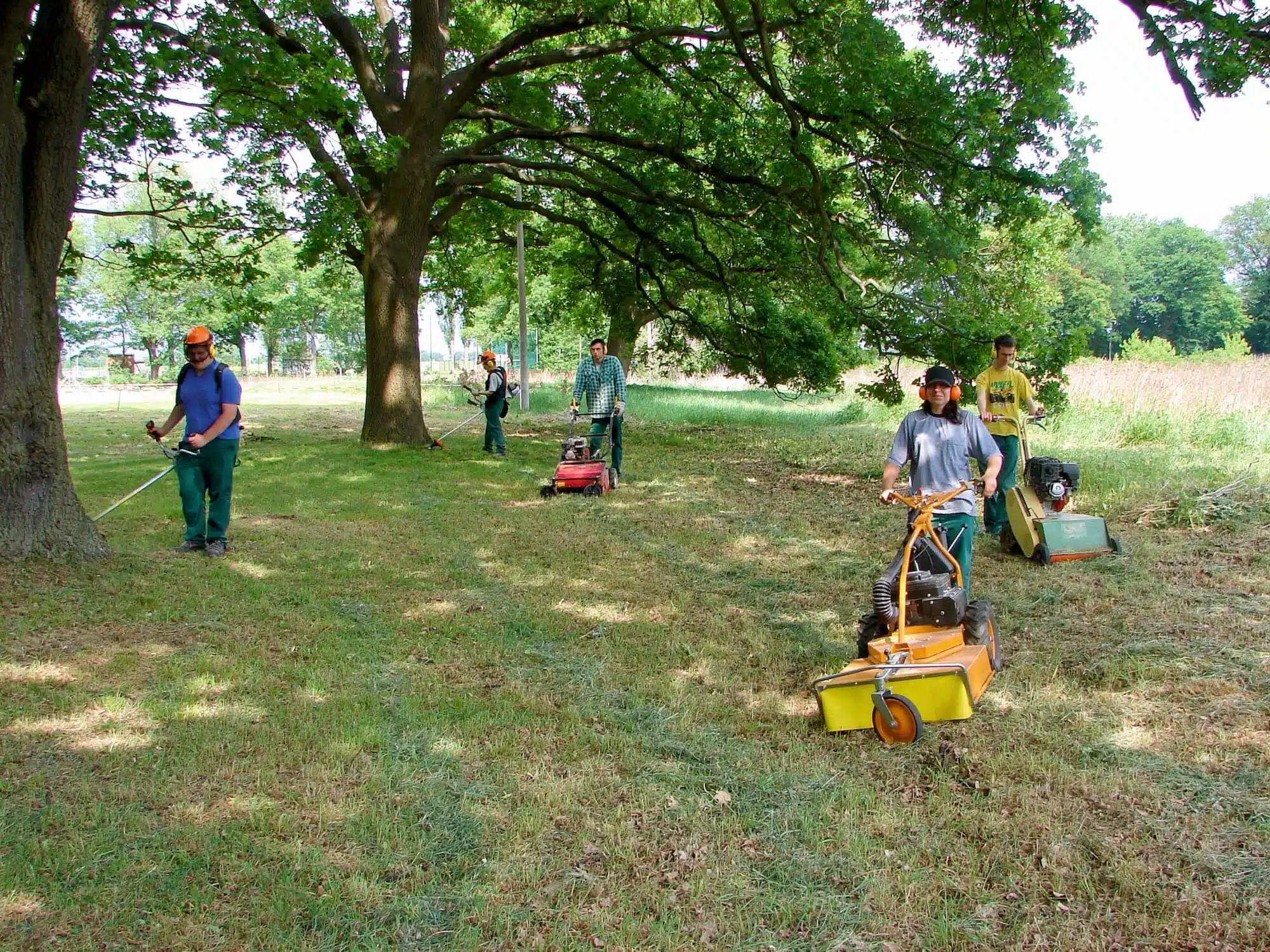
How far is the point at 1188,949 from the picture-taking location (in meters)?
2.83

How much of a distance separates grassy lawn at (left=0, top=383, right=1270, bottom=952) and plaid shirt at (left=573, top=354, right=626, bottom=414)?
3.25m

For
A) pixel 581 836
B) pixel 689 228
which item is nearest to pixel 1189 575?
pixel 581 836

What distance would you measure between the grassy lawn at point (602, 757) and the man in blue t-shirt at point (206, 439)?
0.39m

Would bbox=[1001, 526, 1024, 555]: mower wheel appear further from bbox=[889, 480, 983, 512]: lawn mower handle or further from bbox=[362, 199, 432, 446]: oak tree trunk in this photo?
bbox=[362, 199, 432, 446]: oak tree trunk

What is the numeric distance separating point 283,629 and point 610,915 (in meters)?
3.73

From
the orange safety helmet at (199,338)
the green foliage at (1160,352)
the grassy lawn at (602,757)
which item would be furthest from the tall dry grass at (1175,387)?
the green foliage at (1160,352)

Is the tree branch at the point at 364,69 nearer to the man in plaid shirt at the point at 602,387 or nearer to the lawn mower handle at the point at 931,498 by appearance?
the man in plaid shirt at the point at 602,387

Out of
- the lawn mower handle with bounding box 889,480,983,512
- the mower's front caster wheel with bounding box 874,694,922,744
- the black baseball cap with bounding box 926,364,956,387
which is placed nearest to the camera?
the mower's front caster wheel with bounding box 874,694,922,744

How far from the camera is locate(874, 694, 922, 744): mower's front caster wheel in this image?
4.30 metres

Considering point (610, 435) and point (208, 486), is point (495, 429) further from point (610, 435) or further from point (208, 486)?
point (208, 486)

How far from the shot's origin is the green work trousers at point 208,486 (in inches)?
307

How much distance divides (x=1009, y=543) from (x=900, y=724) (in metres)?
4.51

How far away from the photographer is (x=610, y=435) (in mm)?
12320

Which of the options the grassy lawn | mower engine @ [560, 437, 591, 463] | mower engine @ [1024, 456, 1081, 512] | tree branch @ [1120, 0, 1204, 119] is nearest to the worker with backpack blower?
mower engine @ [560, 437, 591, 463]
